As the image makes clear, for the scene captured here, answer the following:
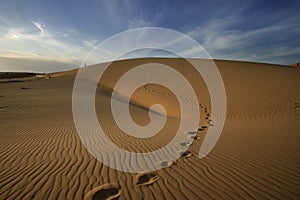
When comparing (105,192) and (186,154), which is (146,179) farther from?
(186,154)

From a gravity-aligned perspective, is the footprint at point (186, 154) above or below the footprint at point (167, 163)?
above

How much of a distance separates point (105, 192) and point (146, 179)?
0.87 m

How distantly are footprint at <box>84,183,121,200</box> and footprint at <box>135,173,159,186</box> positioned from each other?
423mm

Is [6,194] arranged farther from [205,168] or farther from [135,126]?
[135,126]

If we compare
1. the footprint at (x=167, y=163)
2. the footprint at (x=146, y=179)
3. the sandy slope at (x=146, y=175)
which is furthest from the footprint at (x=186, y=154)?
the footprint at (x=146, y=179)

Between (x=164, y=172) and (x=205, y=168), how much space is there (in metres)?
0.97

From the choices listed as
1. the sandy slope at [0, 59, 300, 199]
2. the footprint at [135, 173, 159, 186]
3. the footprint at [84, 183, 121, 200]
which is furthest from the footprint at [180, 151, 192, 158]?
the footprint at [84, 183, 121, 200]

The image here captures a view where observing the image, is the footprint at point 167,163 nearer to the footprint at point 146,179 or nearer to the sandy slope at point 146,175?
the sandy slope at point 146,175

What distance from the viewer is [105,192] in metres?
3.07

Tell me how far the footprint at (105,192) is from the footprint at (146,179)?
423 millimetres

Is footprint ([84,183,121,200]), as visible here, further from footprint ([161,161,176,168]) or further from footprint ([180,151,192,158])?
footprint ([180,151,192,158])

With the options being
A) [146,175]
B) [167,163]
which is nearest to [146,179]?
[146,175]

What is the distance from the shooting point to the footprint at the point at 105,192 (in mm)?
2939

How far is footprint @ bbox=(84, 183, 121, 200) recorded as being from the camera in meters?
2.94
